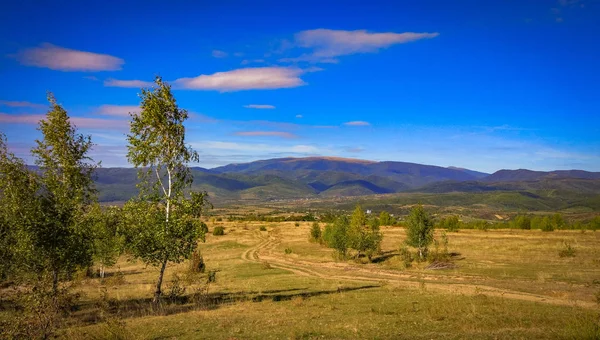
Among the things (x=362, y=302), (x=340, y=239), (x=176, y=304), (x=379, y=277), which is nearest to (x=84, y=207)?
(x=176, y=304)

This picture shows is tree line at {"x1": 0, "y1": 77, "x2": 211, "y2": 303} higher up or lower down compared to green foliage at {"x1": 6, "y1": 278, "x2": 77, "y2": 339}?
higher up

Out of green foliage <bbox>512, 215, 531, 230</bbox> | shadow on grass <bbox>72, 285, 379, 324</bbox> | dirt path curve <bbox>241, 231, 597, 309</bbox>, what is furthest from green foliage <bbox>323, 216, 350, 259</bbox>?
green foliage <bbox>512, 215, 531, 230</bbox>

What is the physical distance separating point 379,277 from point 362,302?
14732 millimetres

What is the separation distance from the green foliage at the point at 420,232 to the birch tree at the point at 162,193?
125ft

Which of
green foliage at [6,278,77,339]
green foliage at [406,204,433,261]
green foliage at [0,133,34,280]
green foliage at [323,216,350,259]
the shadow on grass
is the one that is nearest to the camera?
green foliage at [6,278,77,339]

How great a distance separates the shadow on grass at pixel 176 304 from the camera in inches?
923

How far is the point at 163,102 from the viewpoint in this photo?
2662 centimetres

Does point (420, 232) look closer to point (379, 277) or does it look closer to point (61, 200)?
point (379, 277)

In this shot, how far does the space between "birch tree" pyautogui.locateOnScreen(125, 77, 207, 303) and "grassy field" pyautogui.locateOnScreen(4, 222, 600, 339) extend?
4.26 meters


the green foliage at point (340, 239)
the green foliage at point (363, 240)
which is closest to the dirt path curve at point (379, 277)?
the green foliage at point (340, 239)

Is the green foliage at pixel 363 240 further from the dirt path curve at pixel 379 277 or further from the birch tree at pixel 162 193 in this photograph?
the birch tree at pixel 162 193

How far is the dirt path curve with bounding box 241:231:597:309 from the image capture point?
2703cm

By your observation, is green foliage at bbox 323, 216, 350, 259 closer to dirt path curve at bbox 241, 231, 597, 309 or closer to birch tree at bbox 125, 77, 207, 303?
dirt path curve at bbox 241, 231, 597, 309

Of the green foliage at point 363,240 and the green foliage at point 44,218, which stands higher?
the green foliage at point 44,218
